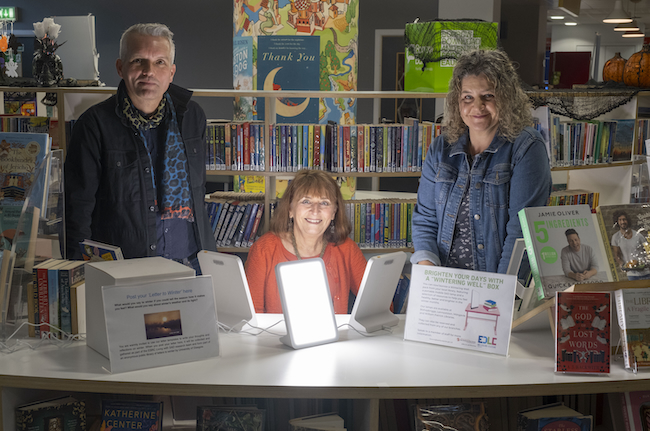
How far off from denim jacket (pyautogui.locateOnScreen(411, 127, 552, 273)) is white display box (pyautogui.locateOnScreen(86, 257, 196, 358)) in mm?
925

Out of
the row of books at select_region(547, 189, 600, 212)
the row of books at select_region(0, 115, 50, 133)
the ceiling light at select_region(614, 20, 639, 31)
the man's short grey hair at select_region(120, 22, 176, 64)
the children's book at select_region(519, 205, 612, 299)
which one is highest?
the ceiling light at select_region(614, 20, 639, 31)

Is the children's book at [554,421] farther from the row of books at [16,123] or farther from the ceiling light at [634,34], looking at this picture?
the ceiling light at [634,34]

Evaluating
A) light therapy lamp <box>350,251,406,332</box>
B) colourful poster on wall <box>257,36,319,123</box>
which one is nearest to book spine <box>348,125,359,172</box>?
colourful poster on wall <box>257,36,319,123</box>

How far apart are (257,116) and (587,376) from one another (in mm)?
3763

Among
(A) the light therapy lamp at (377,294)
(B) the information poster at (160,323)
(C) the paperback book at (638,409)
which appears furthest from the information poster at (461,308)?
(B) the information poster at (160,323)

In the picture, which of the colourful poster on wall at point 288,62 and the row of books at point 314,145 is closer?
the row of books at point 314,145

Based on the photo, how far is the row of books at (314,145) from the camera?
3838mm

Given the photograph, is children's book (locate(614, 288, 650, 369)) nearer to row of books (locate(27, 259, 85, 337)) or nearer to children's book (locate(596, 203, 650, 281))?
children's book (locate(596, 203, 650, 281))

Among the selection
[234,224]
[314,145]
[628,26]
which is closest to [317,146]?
[314,145]

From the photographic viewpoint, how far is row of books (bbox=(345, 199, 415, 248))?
3.97 metres

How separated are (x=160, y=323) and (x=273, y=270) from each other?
956 millimetres

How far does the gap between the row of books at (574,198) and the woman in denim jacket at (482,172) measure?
2265 mm

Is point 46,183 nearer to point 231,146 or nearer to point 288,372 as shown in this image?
point 288,372

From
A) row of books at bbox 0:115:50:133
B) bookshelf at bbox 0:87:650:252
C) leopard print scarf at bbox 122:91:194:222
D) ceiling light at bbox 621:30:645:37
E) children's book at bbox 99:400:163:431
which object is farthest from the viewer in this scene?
ceiling light at bbox 621:30:645:37
